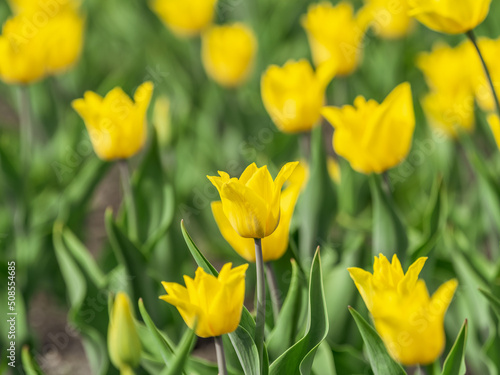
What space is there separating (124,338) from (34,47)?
3.89 ft

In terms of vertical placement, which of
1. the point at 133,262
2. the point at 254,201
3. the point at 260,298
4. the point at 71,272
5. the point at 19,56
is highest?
the point at 254,201

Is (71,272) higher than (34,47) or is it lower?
lower

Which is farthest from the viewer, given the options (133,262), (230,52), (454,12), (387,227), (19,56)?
(230,52)

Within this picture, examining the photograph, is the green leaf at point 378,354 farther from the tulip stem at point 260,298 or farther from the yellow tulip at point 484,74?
the yellow tulip at point 484,74

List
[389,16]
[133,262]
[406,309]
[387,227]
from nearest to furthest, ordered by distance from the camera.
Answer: [406,309], [387,227], [133,262], [389,16]

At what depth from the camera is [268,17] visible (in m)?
3.64

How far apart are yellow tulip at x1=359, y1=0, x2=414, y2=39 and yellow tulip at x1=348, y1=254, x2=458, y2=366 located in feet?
5.15

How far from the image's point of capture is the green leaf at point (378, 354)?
3.67 feet

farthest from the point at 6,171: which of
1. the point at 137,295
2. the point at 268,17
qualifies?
the point at 268,17

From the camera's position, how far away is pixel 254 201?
1.03m

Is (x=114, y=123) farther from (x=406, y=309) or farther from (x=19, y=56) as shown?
(x=406, y=309)

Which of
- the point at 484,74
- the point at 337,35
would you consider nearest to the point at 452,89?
the point at 484,74

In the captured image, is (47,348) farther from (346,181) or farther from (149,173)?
(346,181)

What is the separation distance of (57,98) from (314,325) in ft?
6.46
